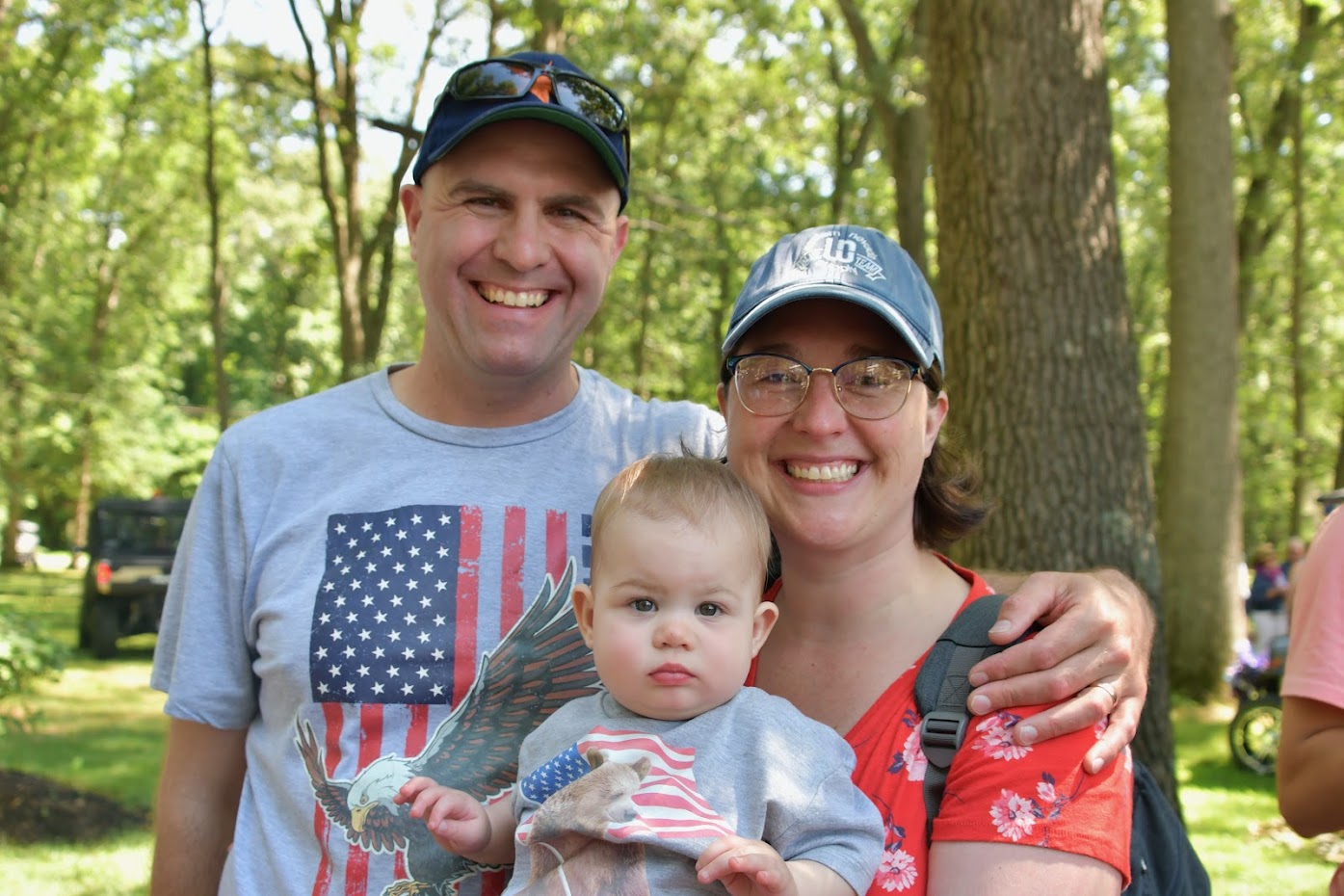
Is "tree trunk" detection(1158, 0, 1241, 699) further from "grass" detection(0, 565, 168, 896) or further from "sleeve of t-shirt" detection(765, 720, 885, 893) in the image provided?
"sleeve of t-shirt" detection(765, 720, 885, 893)

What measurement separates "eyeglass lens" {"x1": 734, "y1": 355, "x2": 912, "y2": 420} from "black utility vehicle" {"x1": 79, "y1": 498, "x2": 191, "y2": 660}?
1593 centimetres

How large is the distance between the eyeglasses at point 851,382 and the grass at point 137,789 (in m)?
6.31

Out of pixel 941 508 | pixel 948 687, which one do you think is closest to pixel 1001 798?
pixel 948 687

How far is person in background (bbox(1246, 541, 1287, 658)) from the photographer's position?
15.4m

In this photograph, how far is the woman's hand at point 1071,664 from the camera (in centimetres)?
196

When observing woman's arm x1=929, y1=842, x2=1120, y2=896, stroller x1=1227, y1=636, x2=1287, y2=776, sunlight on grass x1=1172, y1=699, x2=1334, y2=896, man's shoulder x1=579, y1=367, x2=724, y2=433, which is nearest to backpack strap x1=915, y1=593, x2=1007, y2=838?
woman's arm x1=929, y1=842, x2=1120, y2=896

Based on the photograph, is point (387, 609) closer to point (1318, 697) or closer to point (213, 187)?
point (1318, 697)

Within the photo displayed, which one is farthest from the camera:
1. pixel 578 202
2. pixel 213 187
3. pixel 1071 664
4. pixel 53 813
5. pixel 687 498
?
pixel 213 187

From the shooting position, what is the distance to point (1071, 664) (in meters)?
2.03

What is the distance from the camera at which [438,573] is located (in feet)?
8.24

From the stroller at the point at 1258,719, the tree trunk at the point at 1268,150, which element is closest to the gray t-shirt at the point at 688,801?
the stroller at the point at 1258,719

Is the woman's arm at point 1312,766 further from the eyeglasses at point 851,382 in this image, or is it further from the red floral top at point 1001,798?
the eyeglasses at point 851,382

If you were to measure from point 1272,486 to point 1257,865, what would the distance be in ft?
85.2

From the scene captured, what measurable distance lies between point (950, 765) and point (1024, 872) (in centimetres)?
21
